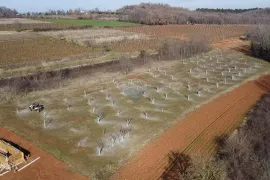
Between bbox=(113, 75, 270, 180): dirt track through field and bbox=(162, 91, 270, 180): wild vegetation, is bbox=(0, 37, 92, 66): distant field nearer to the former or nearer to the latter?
bbox=(113, 75, 270, 180): dirt track through field

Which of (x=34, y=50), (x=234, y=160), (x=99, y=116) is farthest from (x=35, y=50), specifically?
(x=234, y=160)

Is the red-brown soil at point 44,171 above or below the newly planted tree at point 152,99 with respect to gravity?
below

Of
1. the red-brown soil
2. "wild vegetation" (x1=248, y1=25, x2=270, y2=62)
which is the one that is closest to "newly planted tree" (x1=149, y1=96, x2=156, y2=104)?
the red-brown soil

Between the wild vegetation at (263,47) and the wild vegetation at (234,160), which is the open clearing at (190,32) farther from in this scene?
the wild vegetation at (234,160)

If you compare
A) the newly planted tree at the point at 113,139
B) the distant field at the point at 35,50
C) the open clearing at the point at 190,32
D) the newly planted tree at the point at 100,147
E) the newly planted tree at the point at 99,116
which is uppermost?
the open clearing at the point at 190,32

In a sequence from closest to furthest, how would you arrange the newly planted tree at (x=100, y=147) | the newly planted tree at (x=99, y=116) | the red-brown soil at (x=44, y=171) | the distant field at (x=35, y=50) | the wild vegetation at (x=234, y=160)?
1. the wild vegetation at (x=234, y=160)
2. the red-brown soil at (x=44, y=171)
3. the newly planted tree at (x=100, y=147)
4. the newly planted tree at (x=99, y=116)
5. the distant field at (x=35, y=50)

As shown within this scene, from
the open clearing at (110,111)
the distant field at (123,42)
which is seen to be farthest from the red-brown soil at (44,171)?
the distant field at (123,42)

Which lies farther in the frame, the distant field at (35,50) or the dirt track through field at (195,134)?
the distant field at (35,50)
